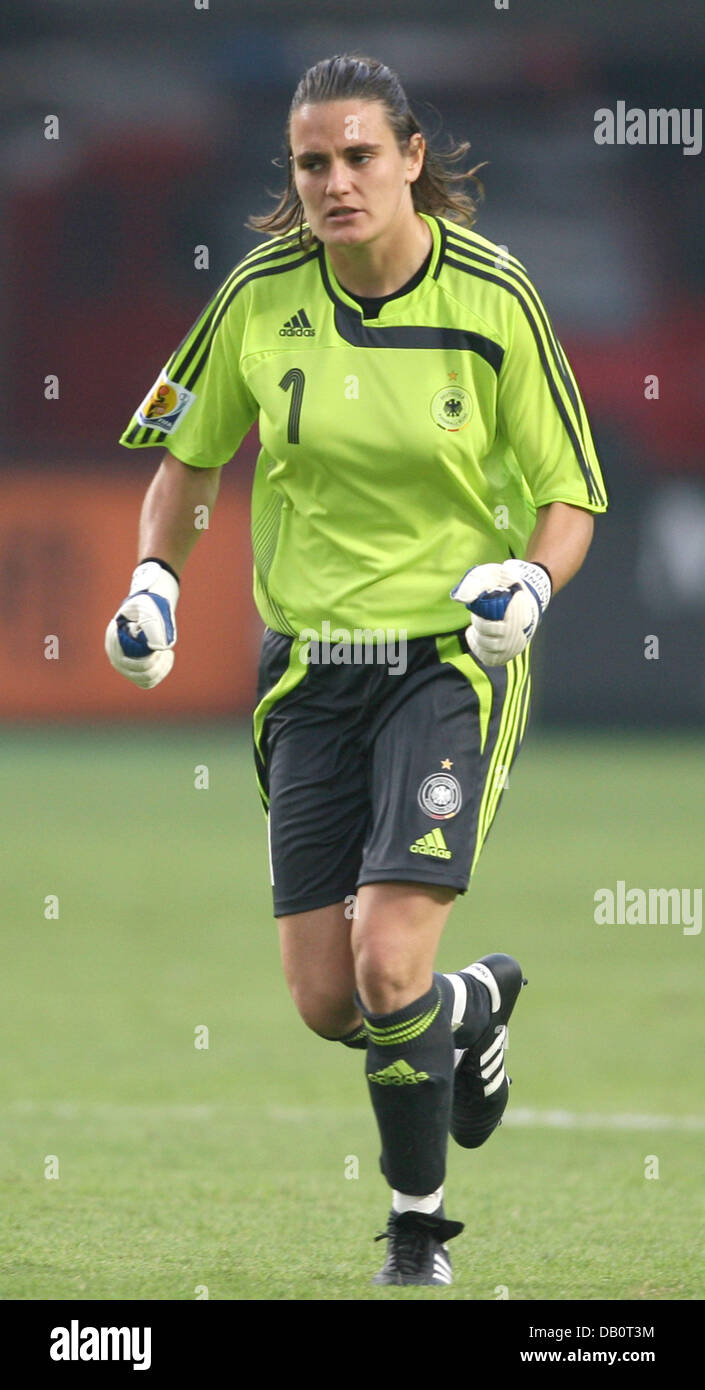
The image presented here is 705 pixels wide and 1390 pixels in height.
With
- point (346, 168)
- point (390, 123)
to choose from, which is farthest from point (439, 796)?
point (390, 123)

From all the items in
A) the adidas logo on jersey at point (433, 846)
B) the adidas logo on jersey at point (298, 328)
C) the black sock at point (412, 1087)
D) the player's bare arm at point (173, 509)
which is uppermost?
the adidas logo on jersey at point (298, 328)

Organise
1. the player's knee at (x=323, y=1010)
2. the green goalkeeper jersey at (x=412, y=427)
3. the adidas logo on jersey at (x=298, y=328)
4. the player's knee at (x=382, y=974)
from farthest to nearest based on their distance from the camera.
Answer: the player's knee at (x=323, y=1010), the adidas logo on jersey at (x=298, y=328), the green goalkeeper jersey at (x=412, y=427), the player's knee at (x=382, y=974)

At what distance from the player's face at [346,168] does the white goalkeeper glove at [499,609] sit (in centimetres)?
80

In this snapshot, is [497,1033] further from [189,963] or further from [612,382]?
[612,382]

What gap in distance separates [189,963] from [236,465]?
1055cm

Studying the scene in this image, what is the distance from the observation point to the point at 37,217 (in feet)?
77.9

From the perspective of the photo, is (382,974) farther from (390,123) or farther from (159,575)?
(390,123)

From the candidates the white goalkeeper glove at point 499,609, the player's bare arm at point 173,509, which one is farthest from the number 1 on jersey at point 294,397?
the white goalkeeper glove at point 499,609

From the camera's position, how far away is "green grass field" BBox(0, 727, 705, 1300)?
5070mm

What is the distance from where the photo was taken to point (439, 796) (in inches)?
191

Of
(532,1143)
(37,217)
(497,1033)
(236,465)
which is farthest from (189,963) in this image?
(37,217)

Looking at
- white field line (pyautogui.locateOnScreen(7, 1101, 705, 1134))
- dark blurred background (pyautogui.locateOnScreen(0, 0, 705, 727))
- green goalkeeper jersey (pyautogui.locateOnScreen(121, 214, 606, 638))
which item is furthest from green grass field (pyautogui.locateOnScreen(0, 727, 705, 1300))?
dark blurred background (pyautogui.locateOnScreen(0, 0, 705, 727))

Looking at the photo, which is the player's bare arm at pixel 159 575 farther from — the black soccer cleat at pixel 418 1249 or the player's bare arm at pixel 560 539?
the black soccer cleat at pixel 418 1249

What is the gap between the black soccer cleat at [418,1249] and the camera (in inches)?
186
